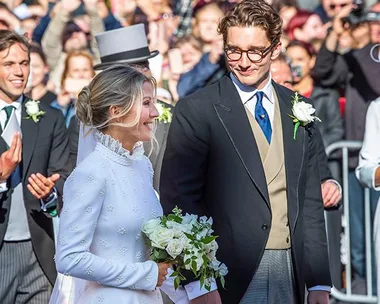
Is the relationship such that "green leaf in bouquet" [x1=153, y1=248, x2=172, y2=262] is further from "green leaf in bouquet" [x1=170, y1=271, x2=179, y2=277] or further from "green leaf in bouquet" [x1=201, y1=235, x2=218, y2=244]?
"green leaf in bouquet" [x1=201, y1=235, x2=218, y2=244]

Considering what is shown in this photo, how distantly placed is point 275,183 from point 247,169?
0.65 feet

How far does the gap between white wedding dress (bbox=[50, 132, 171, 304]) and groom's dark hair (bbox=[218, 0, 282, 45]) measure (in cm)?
103

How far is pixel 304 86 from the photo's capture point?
10.3 m

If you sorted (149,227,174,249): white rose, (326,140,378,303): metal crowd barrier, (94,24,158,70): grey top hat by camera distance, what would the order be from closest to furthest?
1. (149,227,174,249): white rose
2. (94,24,158,70): grey top hat
3. (326,140,378,303): metal crowd barrier

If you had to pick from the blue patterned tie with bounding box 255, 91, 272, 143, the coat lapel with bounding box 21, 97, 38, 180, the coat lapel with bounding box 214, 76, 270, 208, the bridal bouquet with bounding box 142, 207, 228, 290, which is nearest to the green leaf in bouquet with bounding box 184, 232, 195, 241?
the bridal bouquet with bounding box 142, 207, 228, 290

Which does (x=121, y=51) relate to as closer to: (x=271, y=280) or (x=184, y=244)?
(x=271, y=280)

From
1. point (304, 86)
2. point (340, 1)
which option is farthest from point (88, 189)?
point (340, 1)

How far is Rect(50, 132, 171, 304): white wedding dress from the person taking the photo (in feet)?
16.1

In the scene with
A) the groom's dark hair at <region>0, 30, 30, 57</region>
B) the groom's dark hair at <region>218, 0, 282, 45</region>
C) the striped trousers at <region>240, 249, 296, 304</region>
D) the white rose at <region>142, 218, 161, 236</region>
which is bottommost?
the striped trousers at <region>240, 249, 296, 304</region>

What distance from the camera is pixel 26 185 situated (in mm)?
7328

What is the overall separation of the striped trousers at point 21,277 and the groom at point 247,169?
1795 mm

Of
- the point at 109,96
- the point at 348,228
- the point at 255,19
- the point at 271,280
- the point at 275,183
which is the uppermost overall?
the point at 255,19

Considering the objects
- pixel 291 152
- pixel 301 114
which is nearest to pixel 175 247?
pixel 291 152

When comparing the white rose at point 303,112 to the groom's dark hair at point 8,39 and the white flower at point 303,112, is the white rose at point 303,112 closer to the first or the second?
the white flower at point 303,112
